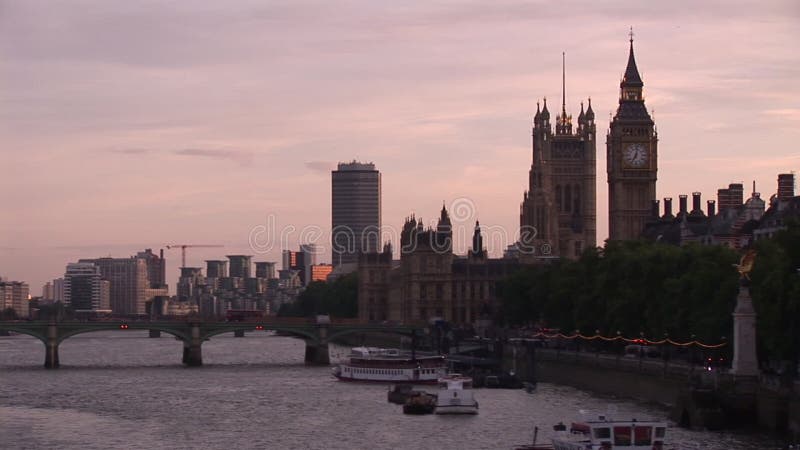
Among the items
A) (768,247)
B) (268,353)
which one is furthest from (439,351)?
(768,247)

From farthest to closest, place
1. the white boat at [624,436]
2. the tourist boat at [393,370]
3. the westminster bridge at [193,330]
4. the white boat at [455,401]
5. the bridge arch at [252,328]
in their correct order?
the bridge arch at [252,328] → the westminster bridge at [193,330] → the tourist boat at [393,370] → the white boat at [455,401] → the white boat at [624,436]

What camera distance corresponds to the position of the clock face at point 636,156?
607 feet

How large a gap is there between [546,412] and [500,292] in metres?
94.5

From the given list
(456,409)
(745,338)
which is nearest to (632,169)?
(456,409)

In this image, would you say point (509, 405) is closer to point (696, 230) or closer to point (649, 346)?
point (649, 346)

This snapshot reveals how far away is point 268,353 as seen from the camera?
610ft

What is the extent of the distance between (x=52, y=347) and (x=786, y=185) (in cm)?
5720

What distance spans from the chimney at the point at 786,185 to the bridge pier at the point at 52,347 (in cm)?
5632

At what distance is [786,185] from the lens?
134m

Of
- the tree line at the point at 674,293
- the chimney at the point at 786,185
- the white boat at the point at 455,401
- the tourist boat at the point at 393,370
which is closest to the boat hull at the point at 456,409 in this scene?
the white boat at the point at 455,401

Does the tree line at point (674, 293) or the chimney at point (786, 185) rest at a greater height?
the chimney at point (786, 185)

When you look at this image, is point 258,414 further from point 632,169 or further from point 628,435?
point 632,169

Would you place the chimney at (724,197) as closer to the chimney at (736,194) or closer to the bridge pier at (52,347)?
the chimney at (736,194)

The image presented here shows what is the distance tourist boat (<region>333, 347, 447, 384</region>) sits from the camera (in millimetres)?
127562
